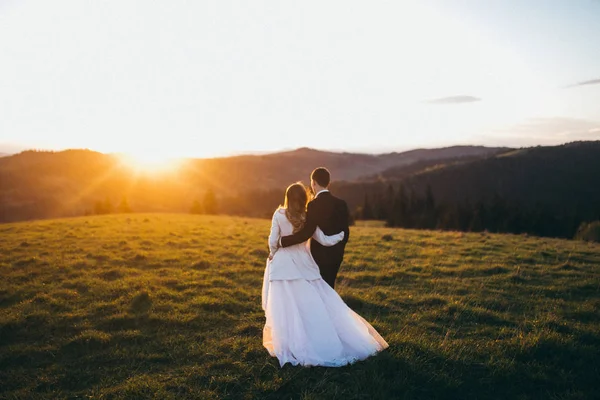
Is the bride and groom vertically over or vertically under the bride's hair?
under

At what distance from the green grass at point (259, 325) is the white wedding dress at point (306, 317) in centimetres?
26

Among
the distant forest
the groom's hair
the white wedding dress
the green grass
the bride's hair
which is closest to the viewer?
the green grass

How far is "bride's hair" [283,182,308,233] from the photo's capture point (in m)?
6.78

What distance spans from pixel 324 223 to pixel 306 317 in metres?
1.79

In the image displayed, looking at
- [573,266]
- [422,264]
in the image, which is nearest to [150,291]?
[422,264]

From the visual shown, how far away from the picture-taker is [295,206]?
6809mm

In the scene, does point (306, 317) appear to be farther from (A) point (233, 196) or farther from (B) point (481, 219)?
(A) point (233, 196)

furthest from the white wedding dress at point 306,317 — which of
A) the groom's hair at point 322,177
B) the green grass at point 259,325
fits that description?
the groom's hair at point 322,177

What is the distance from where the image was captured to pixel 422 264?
47.7 feet

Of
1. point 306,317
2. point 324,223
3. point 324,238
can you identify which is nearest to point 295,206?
point 324,223

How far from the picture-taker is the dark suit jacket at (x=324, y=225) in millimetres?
6781

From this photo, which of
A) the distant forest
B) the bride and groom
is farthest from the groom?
the distant forest

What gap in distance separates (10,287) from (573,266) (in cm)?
1957

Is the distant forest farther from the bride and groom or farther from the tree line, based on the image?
the bride and groom
